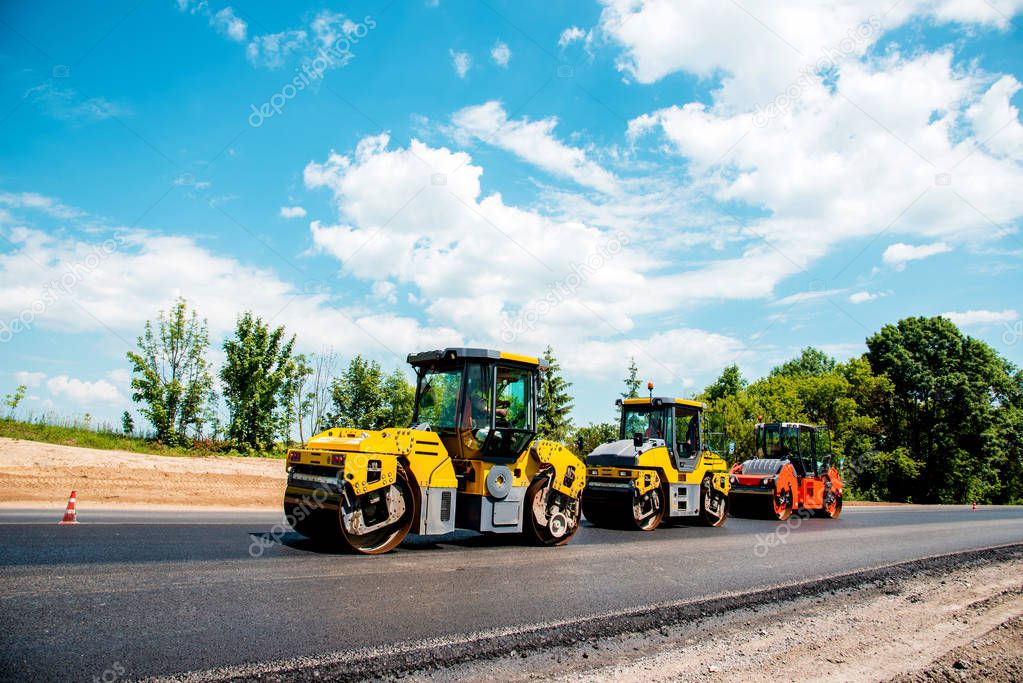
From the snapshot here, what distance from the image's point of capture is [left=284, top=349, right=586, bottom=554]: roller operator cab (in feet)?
26.8

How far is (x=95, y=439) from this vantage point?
979 inches

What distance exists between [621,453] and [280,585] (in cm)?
829

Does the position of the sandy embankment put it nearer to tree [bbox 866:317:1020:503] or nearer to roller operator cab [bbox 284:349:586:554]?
roller operator cab [bbox 284:349:586:554]

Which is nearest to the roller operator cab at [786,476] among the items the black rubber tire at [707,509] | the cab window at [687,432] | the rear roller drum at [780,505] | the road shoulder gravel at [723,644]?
the rear roller drum at [780,505]

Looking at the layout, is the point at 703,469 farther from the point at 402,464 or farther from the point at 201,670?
the point at 201,670

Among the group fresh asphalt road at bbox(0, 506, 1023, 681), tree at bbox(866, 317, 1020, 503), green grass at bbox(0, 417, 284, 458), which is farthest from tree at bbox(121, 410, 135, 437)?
tree at bbox(866, 317, 1020, 503)

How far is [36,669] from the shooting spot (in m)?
3.96

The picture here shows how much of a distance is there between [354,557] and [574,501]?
388 cm

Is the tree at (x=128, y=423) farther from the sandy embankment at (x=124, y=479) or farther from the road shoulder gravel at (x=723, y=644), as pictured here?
the road shoulder gravel at (x=723, y=644)

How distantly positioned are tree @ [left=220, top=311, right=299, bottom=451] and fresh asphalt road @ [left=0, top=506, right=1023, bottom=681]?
736 inches

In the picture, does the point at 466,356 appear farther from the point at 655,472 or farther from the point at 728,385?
the point at 728,385

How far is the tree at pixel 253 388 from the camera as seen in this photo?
30.0 m

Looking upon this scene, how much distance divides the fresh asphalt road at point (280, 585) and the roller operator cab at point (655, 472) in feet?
5.17

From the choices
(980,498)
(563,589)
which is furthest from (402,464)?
(980,498)
